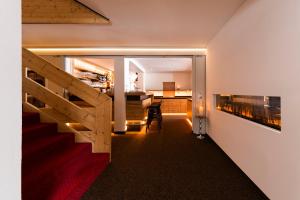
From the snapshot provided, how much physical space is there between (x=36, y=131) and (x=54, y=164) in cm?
78

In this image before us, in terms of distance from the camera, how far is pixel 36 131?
2.93 meters

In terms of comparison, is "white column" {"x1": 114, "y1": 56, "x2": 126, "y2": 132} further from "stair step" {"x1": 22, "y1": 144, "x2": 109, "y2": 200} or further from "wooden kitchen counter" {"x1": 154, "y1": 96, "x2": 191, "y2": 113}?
"wooden kitchen counter" {"x1": 154, "y1": 96, "x2": 191, "y2": 113}

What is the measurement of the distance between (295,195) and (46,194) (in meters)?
2.58

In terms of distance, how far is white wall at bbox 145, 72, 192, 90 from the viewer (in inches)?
471

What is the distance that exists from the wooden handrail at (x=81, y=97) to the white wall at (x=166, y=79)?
8915mm

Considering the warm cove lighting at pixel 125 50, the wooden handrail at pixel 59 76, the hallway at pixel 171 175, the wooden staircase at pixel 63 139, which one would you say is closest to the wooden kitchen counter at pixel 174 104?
the warm cove lighting at pixel 125 50

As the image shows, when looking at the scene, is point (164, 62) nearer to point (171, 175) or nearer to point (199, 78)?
point (199, 78)

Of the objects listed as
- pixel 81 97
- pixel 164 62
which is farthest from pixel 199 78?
pixel 81 97

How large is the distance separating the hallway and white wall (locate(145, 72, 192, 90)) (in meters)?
7.69

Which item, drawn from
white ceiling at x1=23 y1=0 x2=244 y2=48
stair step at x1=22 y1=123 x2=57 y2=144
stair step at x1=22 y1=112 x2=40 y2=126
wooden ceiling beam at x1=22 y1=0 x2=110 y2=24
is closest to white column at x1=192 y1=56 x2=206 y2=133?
white ceiling at x1=23 y1=0 x2=244 y2=48

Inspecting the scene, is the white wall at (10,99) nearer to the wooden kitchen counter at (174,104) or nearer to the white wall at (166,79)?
the wooden kitchen counter at (174,104)

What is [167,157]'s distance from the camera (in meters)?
3.79

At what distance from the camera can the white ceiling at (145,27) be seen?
3107 millimetres

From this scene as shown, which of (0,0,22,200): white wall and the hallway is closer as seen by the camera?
(0,0,22,200): white wall
